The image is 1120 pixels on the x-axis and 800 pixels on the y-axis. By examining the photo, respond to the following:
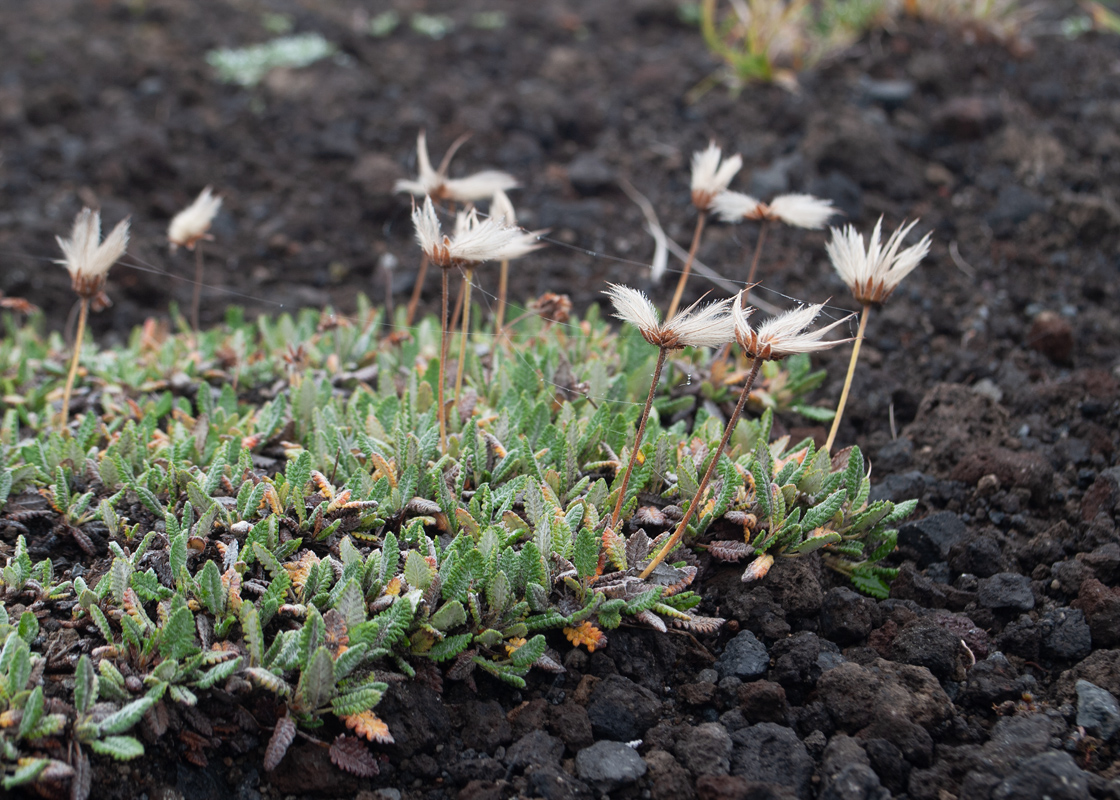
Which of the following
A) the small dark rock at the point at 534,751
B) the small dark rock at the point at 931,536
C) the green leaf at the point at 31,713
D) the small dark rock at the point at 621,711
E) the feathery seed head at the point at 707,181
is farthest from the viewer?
the feathery seed head at the point at 707,181

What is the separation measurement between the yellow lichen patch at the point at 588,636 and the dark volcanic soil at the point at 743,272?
7 cm

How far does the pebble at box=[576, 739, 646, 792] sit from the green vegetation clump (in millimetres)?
247

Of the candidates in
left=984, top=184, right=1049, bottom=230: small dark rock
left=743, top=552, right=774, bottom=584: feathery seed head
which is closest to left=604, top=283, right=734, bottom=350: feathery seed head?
left=743, top=552, right=774, bottom=584: feathery seed head

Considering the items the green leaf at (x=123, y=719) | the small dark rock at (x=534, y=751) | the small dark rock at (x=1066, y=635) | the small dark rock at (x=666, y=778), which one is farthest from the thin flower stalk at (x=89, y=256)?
the small dark rock at (x=1066, y=635)

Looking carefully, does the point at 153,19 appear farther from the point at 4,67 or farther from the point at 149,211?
the point at 149,211

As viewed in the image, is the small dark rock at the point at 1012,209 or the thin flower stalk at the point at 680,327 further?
the small dark rock at the point at 1012,209

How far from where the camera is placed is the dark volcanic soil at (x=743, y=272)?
7.32ft

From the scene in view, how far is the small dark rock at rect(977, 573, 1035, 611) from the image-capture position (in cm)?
267

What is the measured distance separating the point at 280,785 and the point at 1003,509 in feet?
7.91

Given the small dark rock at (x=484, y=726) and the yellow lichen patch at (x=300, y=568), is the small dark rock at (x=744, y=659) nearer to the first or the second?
the small dark rock at (x=484, y=726)

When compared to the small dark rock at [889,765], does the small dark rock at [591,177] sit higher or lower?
higher

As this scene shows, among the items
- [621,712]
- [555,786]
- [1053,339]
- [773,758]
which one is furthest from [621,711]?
[1053,339]

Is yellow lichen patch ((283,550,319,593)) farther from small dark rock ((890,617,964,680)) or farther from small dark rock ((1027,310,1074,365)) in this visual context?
small dark rock ((1027,310,1074,365))

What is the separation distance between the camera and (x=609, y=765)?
7.20 feet
